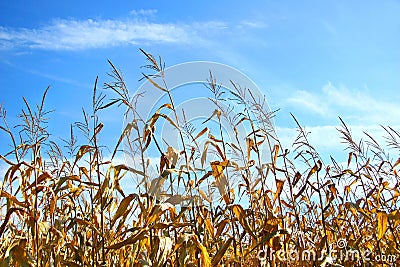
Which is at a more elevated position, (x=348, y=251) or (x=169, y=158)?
(x=169, y=158)

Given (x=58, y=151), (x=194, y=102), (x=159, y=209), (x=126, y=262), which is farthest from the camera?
(x=194, y=102)

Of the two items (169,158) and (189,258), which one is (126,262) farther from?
(169,158)

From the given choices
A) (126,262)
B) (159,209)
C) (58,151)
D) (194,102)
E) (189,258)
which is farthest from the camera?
(194,102)

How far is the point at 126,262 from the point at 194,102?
1775 mm

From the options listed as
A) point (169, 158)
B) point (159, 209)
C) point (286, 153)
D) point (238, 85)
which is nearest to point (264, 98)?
point (238, 85)

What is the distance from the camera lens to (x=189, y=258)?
251 cm

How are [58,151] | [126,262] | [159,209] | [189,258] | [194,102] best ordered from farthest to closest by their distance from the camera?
[194,102]
[58,151]
[126,262]
[189,258]
[159,209]

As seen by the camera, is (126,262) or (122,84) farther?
(126,262)

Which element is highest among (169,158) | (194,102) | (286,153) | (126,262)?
(194,102)

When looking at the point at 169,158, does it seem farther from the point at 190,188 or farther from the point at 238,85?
the point at 238,85

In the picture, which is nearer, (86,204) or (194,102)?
(86,204)

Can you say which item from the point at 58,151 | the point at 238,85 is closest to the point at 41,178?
the point at 58,151

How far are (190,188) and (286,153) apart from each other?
935 millimetres

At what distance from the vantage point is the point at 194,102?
4047 millimetres
